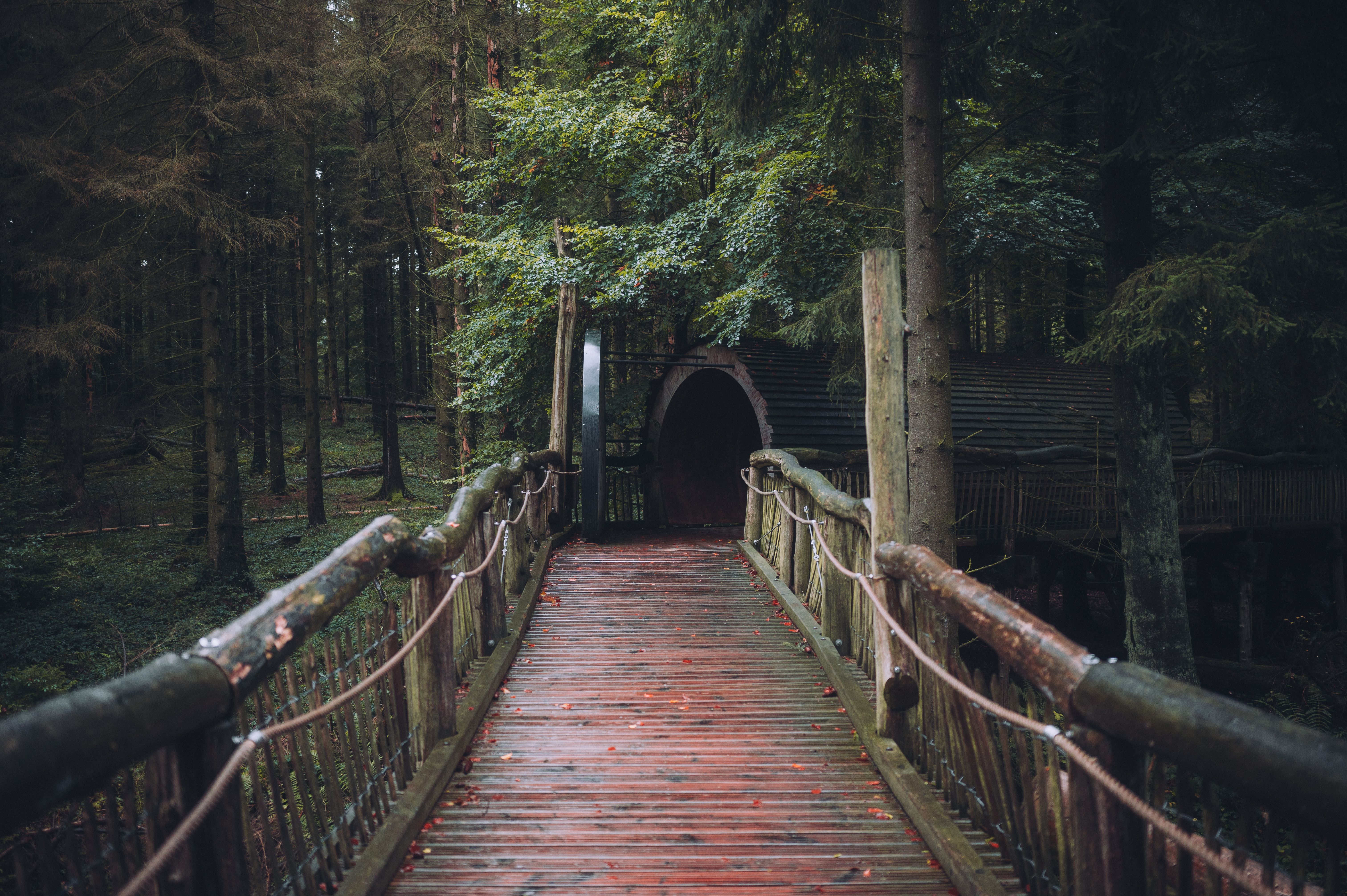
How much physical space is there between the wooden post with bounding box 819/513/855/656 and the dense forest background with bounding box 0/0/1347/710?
2798 mm

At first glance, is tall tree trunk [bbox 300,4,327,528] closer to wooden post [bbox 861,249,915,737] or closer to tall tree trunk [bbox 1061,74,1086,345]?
tall tree trunk [bbox 1061,74,1086,345]

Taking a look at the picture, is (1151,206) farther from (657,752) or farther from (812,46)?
(657,752)

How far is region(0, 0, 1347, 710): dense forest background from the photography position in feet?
22.5

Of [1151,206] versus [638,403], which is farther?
[638,403]

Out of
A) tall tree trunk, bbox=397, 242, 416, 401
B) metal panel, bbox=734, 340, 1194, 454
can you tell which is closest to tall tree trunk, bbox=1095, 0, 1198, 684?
metal panel, bbox=734, 340, 1194, 454

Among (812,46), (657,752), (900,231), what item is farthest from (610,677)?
(812,46)

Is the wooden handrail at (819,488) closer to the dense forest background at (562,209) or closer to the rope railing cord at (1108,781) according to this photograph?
the dense forest background at (562,209)

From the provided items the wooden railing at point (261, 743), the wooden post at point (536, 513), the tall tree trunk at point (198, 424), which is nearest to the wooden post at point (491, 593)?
the wooden railing at point (261, 743)

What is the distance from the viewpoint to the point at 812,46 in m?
7.64

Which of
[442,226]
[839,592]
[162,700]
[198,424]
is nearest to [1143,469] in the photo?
[839,592]

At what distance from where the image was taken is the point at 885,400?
438 centimetres

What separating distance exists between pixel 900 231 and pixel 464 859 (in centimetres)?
685

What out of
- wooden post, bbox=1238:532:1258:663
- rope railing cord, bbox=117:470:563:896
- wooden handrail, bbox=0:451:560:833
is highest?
wooden handrail, bbox=0:451:560:833

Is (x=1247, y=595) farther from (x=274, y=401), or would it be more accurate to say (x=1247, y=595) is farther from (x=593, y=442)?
(x=274, y=401)
